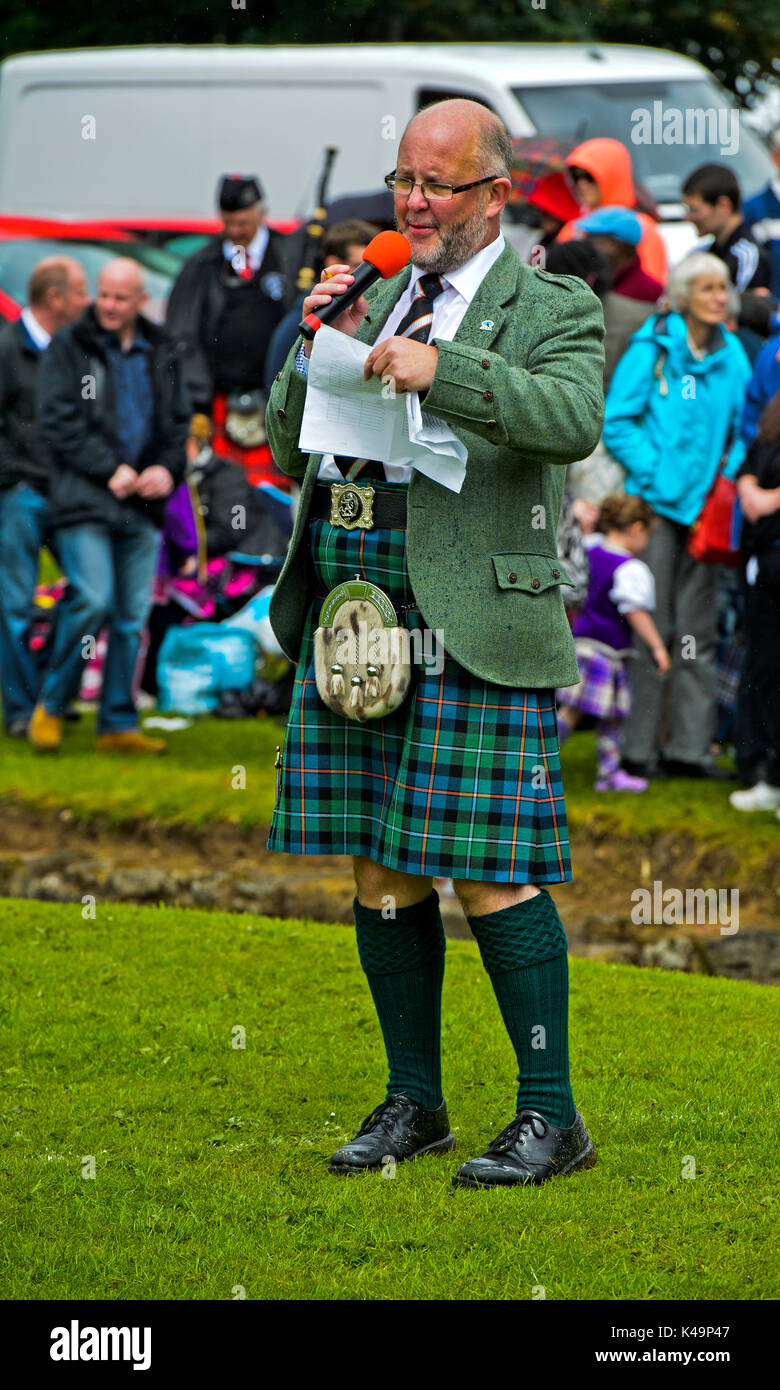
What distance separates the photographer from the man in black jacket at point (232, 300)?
10438 millimetres

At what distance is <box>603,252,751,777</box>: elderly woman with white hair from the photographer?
27.1ft

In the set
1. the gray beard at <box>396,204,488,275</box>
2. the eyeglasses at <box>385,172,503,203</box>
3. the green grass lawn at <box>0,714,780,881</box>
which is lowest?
the green grass lawn at <box>0,714,780,881</box>

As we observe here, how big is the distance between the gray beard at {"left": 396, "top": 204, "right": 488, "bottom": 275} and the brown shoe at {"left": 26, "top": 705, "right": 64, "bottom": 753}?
20.2ft

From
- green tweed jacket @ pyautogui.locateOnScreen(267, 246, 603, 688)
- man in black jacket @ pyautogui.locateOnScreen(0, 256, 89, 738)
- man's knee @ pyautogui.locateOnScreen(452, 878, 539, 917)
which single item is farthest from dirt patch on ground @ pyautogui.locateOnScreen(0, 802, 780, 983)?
green tweed jacket @ pyautogui.locateOnScreen(267, 246, 603, 688)

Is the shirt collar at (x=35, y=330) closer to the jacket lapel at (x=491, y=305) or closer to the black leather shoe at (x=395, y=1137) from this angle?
the jacket lapel at (x=491, y=305)

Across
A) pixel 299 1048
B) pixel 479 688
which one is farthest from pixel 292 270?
pixel 479 688

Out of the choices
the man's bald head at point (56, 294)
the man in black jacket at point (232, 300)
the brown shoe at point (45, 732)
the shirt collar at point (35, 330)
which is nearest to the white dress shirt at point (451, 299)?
the brown shoe at point (45, 732)

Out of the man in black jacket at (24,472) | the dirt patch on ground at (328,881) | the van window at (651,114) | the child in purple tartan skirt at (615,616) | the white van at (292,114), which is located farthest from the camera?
the white van at (292,114)

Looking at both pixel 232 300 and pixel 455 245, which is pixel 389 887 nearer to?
pixel 455 245

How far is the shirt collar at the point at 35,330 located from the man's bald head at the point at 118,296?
55cm

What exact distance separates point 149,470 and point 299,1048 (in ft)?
16.3

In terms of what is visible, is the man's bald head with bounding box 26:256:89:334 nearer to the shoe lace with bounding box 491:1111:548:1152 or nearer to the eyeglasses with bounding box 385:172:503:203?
the eyeglasses with bounding box 385:172:503:203

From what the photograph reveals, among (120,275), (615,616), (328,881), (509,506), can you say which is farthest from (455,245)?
(120,275)
